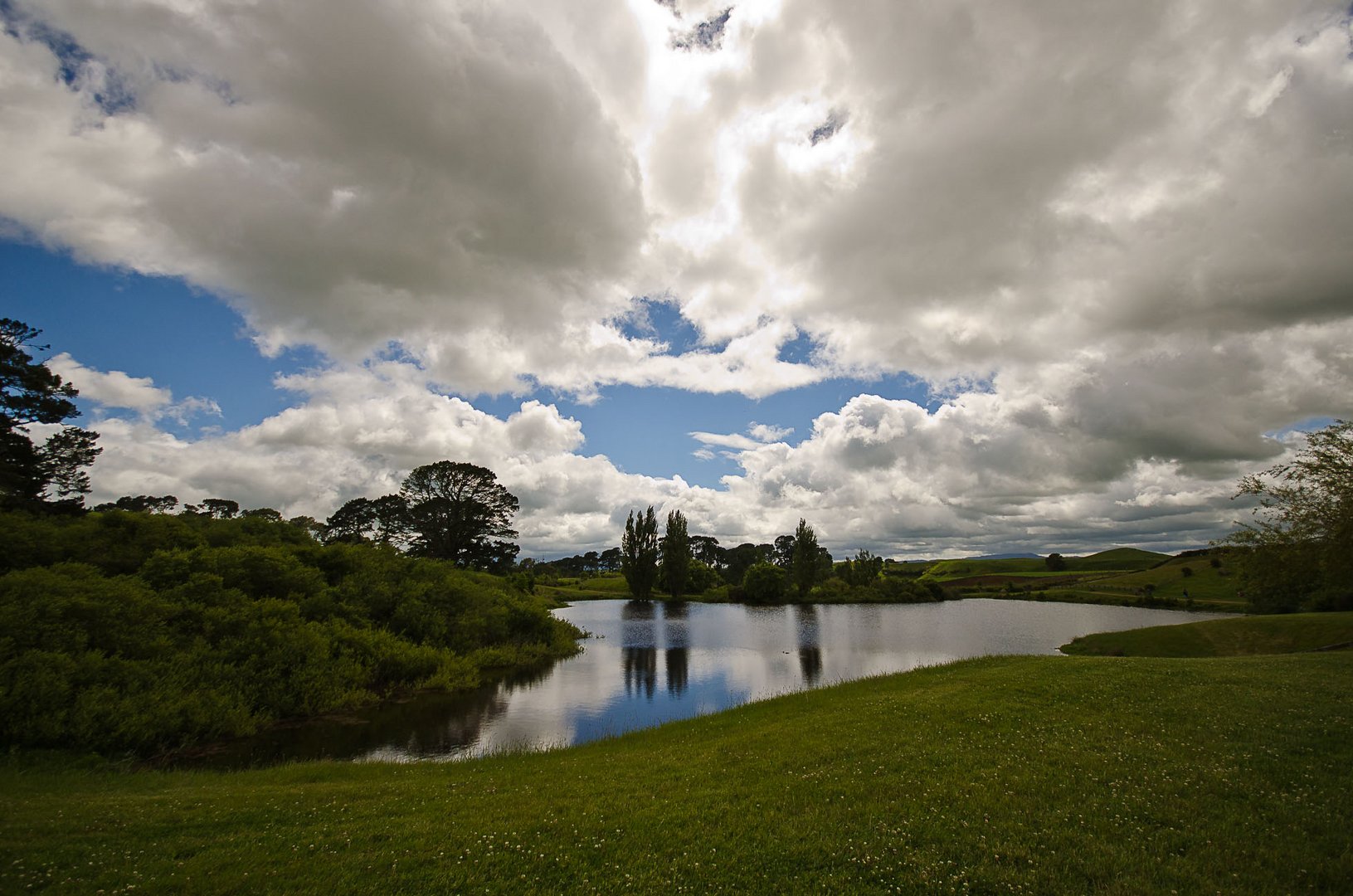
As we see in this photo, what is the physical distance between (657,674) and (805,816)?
33955 millimetres

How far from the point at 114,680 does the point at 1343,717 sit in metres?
38.1

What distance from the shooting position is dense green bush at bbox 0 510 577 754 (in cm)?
1970

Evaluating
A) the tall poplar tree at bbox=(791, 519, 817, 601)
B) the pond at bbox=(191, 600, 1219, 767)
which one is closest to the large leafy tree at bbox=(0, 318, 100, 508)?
the pond at bbox=(191, 600, 1219, 767)

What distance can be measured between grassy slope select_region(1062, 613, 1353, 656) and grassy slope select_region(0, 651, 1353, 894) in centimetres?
2750

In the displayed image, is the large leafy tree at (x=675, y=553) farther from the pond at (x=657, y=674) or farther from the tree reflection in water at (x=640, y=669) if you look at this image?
the tree reflection in water at (x=640, y=669)

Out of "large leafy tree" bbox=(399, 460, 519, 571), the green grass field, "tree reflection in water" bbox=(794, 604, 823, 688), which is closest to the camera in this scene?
the green grass field

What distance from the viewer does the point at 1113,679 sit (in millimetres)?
20641

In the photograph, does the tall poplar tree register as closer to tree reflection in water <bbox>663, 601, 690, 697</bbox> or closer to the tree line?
the tree line

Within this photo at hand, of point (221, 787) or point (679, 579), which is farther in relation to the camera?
point (679, 579)

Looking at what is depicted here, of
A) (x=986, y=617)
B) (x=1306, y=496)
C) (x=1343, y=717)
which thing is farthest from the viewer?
(x=986, y=617)

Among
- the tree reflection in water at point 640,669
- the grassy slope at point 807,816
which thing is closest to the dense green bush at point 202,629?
the grassy slope at point 807,816

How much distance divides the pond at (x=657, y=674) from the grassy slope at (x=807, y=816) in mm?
9037

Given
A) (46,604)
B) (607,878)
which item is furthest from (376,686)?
(607,878)

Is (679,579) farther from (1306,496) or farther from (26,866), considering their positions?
(26,866)
